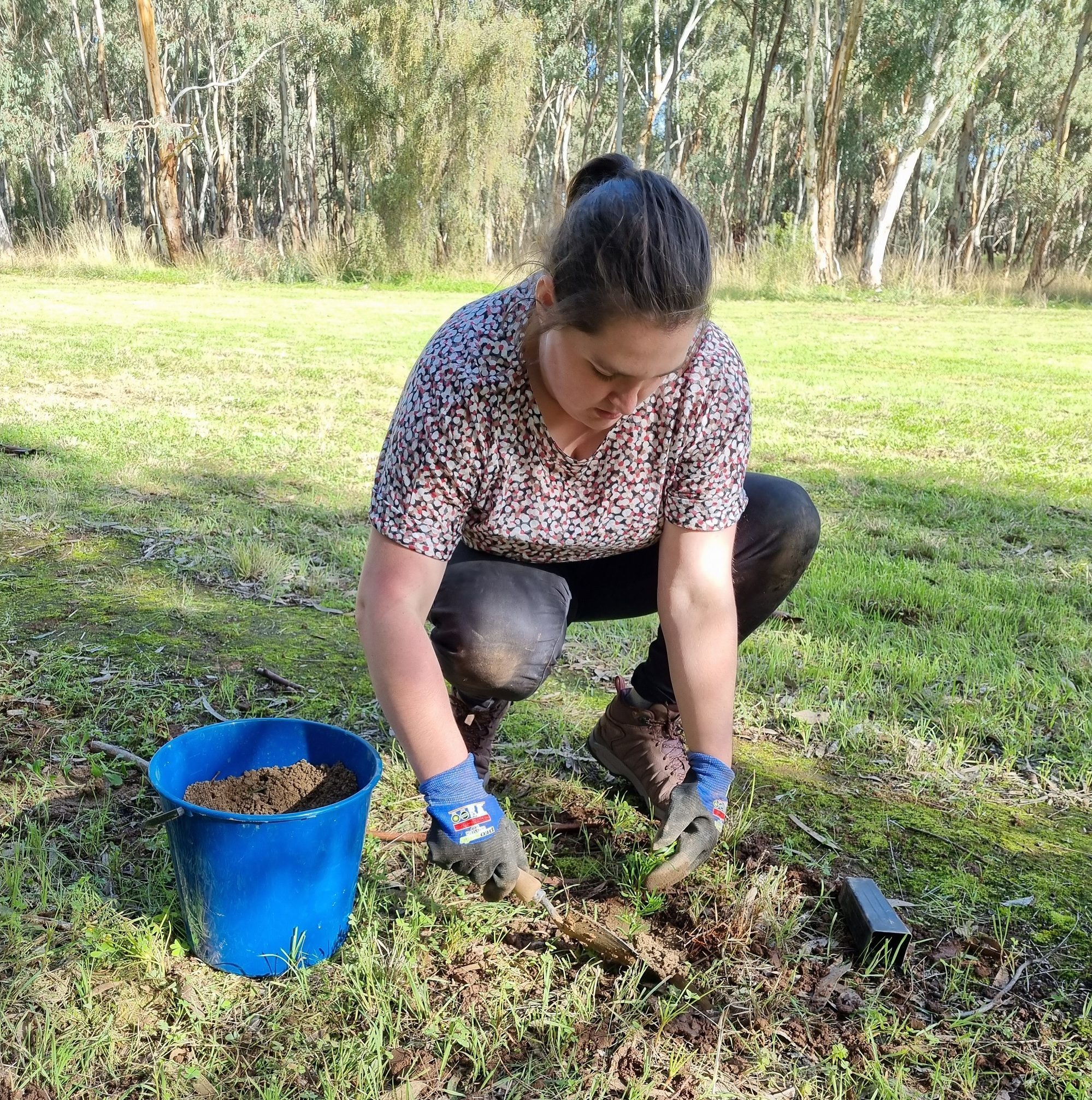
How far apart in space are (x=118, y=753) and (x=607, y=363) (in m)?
1.40

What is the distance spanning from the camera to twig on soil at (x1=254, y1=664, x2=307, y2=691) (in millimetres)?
2578

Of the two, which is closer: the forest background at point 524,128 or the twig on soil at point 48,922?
the twig on soil at point 48,922

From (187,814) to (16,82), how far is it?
29925 mm

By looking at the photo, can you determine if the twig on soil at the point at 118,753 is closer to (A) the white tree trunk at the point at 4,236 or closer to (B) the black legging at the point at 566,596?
(B) the black legging at the point at 566,596

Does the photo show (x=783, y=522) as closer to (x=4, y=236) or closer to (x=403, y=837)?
(x=403, y=837)

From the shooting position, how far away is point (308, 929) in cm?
161

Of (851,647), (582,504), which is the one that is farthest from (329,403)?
(582,504)

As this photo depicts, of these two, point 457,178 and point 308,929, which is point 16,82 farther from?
point 308,929

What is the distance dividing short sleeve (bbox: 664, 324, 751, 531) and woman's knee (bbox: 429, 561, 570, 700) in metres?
Result: 0.32

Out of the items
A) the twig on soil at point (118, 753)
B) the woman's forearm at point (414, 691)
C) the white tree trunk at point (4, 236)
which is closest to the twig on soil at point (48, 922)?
the twig on soil at point (118, 753)

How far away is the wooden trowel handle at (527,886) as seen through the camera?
5.65ft

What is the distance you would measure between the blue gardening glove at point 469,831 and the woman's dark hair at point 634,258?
0.75m

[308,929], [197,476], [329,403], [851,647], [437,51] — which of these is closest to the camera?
[308,929]

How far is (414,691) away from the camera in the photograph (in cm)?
161
